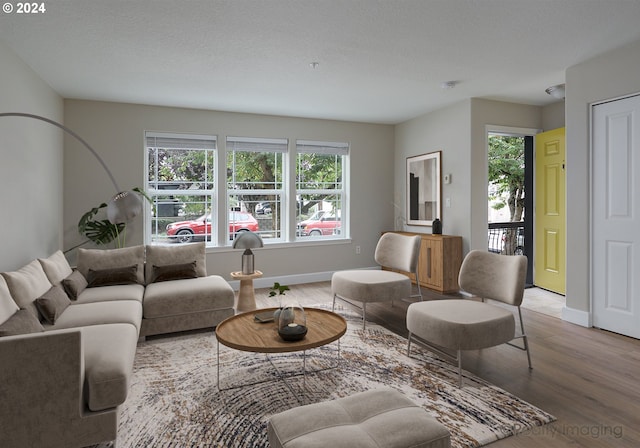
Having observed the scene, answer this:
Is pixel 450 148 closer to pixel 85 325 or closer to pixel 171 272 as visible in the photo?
pixel 171 272

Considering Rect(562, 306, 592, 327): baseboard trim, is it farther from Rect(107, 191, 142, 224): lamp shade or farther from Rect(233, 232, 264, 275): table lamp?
Rect(107, 191, 142, 224): lamp shade

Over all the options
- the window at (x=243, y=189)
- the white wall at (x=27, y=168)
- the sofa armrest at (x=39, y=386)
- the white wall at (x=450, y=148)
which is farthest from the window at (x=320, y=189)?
the sofa armrest at (x=39, y=386)

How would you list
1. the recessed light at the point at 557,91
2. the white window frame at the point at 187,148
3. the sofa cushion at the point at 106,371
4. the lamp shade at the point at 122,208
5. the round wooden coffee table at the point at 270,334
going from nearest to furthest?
the sofa cushion at the point at 106,371 < the round wooden coffee table at the point at 270,334 < the lamp shade at the point at 122,208 < the recessed light at the point at 557,91 < the white window frame at the point at 187,148

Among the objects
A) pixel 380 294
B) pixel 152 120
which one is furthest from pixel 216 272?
pixel 380 294

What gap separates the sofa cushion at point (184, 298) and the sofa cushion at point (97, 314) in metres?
0.28

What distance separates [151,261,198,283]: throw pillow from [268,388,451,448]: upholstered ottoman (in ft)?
9.03

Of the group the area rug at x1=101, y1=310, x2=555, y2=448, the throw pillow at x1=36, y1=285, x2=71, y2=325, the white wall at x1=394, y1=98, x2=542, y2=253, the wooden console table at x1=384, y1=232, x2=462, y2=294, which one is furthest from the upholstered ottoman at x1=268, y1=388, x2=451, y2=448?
the white wall at x1=394, y1=98, x2=542, y2=253

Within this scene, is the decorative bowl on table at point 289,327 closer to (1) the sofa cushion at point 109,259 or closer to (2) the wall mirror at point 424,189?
(1) the sofa cushion at point 109,259

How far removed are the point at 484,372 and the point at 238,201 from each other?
3.86m

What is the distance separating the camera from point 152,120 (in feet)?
16.2

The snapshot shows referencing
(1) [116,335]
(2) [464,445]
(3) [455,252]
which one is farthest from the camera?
(3) [455,252]

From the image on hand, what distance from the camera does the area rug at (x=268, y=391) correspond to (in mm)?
2020

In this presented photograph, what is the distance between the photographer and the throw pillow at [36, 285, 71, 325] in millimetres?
2582

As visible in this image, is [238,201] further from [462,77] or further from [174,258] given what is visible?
[462,77]
